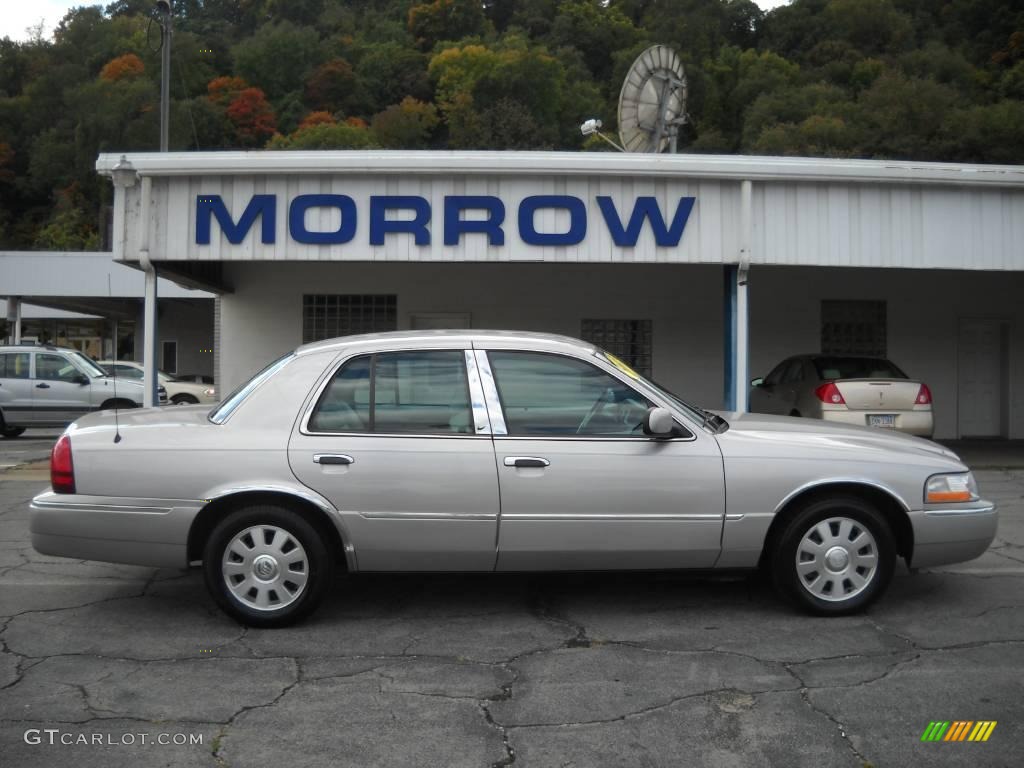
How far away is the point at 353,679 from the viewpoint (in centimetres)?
434

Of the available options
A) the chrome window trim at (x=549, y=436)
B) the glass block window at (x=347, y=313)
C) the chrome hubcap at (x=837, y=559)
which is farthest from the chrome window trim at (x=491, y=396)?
the glass block window at (x=347, y=313)

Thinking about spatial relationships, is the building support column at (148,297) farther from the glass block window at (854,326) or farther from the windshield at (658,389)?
the glass block window at (854,326)

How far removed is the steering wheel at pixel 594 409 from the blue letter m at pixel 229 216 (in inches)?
300

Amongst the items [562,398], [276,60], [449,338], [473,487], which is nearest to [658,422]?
[562,398]

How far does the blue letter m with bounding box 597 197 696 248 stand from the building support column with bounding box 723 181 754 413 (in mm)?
679

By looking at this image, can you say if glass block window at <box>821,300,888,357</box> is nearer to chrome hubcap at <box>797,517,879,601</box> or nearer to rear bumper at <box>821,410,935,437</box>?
rear bumper at <box>821,410,935,437</box>

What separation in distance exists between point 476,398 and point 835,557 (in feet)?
6.99

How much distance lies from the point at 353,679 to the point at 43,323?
41975 mm

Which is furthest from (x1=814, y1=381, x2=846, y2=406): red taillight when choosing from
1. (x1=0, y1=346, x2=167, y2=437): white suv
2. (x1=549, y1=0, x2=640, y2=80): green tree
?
(x1=549, y1=0, x2=640, y2=80): green tree

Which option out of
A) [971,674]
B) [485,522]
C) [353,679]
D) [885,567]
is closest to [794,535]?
[885,567]

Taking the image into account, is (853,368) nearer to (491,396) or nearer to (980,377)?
(980,377)

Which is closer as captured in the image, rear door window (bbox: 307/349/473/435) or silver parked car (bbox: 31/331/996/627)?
silver parked car (bbox: 31/331/996/627)

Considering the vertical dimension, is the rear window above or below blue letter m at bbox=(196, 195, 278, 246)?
below

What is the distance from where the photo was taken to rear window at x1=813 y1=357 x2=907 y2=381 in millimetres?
11984
